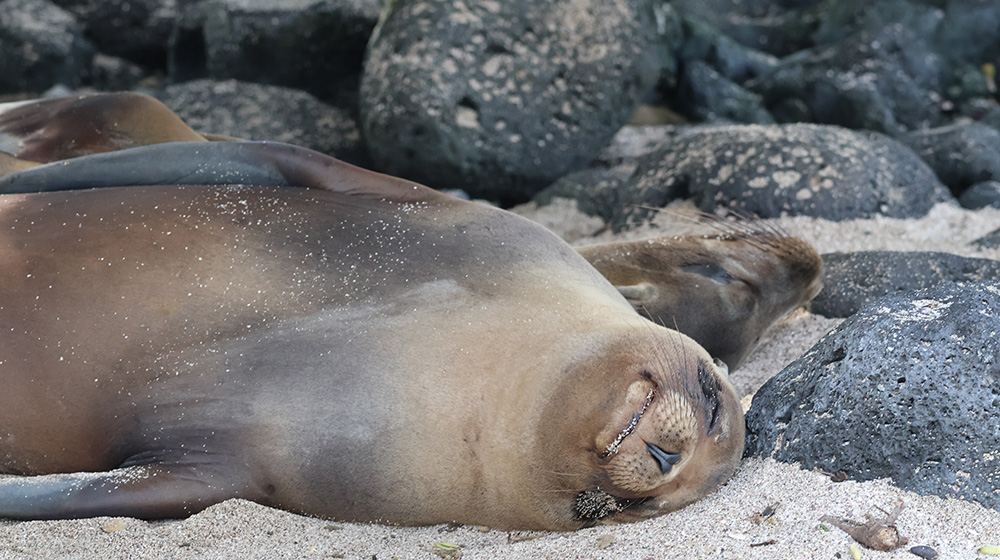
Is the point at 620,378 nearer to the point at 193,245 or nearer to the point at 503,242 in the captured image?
the point at 503,242

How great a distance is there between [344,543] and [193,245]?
0.82 meters

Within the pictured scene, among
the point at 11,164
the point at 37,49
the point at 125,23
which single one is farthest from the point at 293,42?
the point at 11,164

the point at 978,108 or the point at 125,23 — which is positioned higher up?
the point at 978,108

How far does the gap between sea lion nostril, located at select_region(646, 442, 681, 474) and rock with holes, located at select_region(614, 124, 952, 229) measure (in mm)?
2626

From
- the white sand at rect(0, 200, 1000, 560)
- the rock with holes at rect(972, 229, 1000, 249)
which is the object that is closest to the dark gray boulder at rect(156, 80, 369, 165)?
the rock with holes at rect(972, 229, 1000, 249)

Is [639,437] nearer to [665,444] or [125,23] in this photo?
[665,444]

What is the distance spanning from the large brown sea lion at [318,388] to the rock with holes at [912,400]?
0.20 m

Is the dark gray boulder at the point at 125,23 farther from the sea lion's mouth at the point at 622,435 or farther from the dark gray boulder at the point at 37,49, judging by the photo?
the sea lion's mouth at the point at 622,435

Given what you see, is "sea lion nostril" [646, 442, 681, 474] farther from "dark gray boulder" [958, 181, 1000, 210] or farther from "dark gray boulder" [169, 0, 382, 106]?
"dark gray boulder" [169, 0, 382, 106]

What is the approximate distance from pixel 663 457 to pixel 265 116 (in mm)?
5411

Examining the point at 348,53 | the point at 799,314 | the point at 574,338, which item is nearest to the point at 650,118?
the point at 348,53

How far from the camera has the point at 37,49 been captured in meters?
8.45

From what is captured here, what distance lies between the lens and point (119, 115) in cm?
311

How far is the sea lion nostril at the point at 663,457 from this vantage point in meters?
1.96
